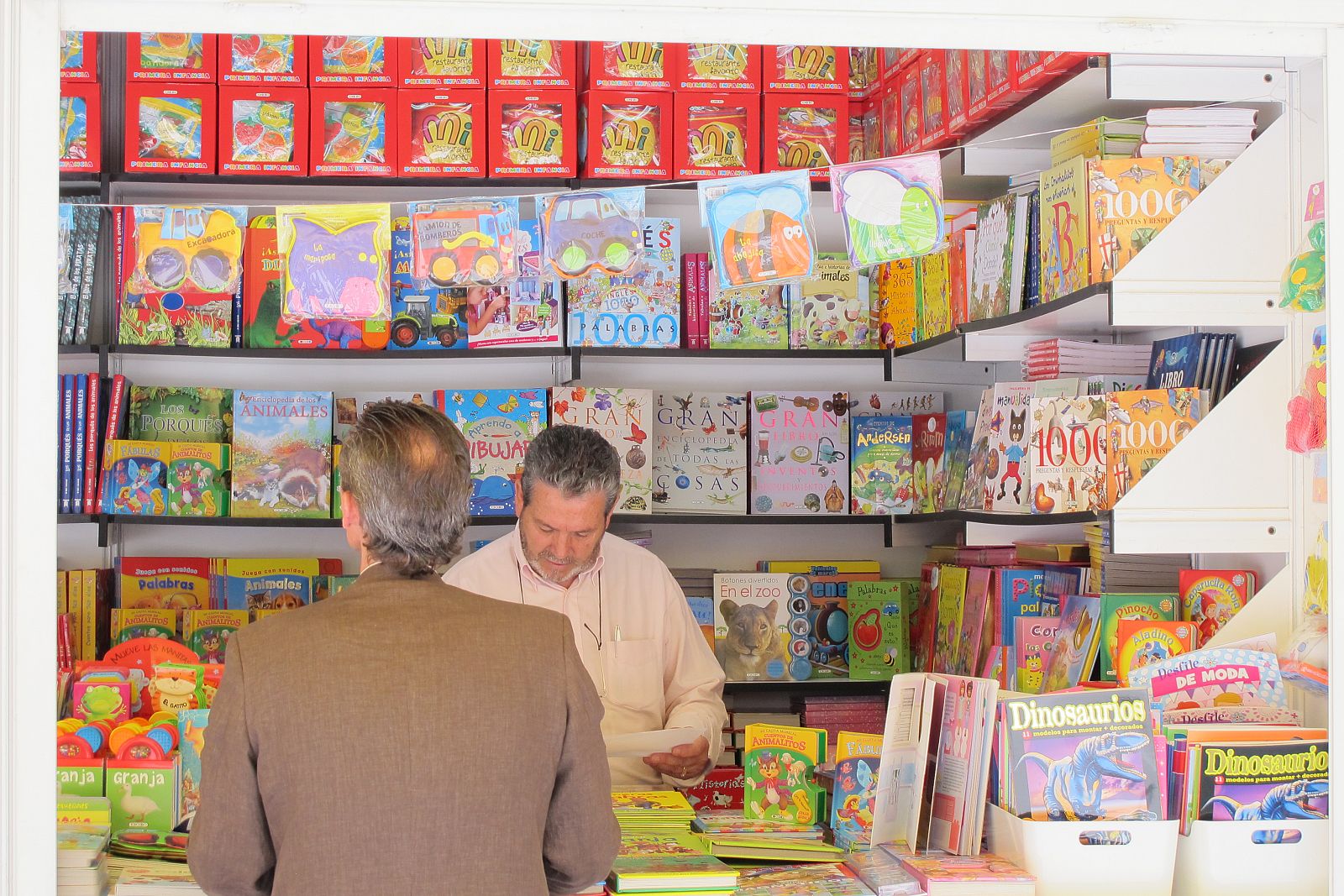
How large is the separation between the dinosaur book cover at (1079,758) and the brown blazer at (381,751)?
92cm

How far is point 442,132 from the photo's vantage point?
14.4 ft

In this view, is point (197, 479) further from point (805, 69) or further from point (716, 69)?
point (805, 69)

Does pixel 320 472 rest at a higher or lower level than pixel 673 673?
higher

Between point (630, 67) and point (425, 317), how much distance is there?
1084 millimetres

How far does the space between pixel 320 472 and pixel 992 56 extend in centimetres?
252

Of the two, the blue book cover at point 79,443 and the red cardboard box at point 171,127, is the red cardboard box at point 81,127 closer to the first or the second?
the red cardboard box at point 171,127

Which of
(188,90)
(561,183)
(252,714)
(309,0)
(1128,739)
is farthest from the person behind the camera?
(561,183)

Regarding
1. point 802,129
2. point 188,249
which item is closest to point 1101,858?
point 188,249

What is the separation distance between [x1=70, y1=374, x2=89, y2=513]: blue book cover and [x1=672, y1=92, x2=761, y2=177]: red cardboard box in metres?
2.10

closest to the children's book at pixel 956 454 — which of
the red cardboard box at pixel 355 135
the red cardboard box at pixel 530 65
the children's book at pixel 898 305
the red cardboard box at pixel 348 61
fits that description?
the children's book at pixel 898 305

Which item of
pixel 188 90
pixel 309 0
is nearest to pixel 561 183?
pixel 188 90

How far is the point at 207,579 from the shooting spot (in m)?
4.63

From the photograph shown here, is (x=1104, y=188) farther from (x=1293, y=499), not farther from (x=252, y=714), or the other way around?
(x=252, y=714)

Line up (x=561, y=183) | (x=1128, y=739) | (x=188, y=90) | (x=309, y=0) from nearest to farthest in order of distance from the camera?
(x=309, y=0)
(x=1128, y=739)
(x=188, y=90)
(x=561, y=183)
